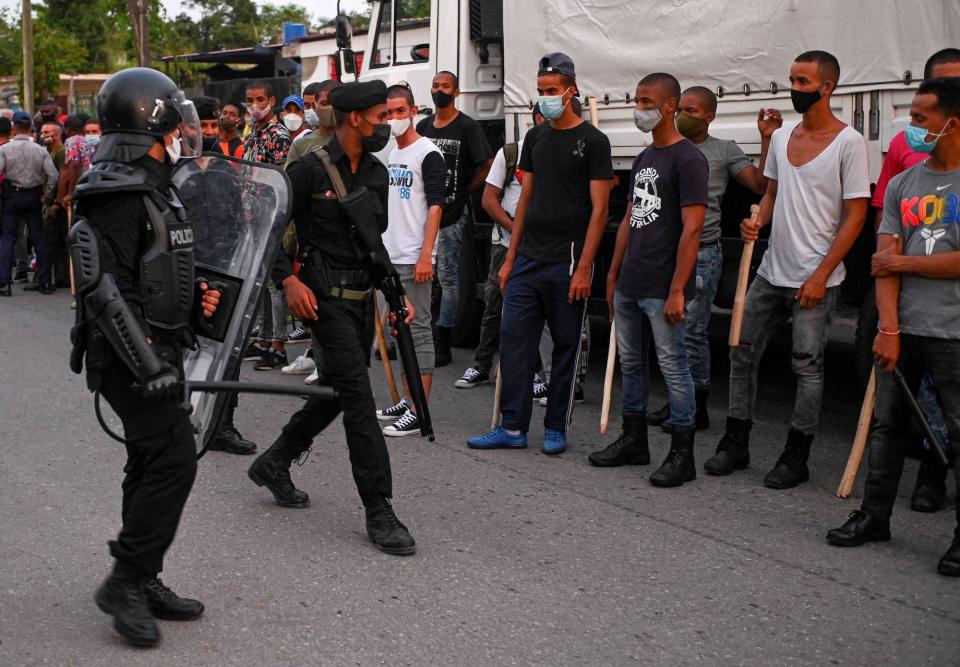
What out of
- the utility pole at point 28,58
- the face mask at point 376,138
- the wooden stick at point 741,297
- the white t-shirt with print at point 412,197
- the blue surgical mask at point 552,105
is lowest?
the wooden stick at point 741,297

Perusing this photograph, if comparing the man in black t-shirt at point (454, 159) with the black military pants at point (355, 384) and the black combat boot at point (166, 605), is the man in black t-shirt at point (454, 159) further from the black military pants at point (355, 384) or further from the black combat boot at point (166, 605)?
the black combat boot at point (166, 605)

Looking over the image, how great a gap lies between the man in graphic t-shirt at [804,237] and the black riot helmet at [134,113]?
2996 mm

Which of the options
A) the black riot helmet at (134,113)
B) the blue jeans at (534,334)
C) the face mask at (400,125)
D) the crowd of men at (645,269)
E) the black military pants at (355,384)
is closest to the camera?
the black riot helmet at (134,113)

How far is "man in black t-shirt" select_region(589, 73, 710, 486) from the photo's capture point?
19.1ft

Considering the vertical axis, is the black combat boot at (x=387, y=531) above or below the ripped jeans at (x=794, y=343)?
below

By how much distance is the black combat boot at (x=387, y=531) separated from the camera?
192 inches

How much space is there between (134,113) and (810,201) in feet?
10.4

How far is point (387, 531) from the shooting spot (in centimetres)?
493

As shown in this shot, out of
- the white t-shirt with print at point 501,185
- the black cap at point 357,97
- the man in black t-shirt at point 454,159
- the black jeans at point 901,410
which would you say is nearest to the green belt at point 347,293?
the black cap at point 357,97

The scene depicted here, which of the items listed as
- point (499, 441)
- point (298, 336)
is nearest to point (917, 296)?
point (499, 441)

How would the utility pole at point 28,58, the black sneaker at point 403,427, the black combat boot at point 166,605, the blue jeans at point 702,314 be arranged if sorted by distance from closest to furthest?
the black combat boot at point 166,605 → the blue jeans at point 702,314 → the black sneaker at point 403,427 → the utility pole at point 28,58

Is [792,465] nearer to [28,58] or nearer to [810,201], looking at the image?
[810,201]

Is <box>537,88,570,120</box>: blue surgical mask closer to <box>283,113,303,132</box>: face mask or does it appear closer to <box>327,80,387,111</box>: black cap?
<box>327,80,387,111</box>: black cap

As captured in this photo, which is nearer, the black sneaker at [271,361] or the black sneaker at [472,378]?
the black sneaker at [472,378]
